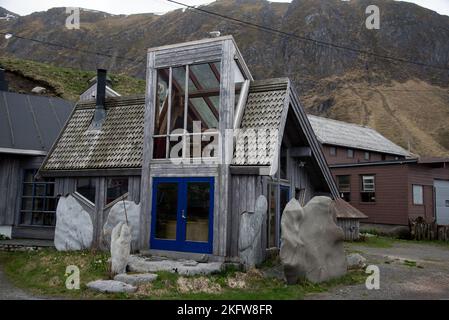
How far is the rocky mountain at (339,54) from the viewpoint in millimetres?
79000

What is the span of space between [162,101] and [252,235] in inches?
192

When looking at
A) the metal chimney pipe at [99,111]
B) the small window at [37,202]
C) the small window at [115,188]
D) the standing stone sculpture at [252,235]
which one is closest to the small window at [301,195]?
the standing stone sculpture at [252,235]

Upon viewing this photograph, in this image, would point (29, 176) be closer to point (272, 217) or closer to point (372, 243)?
point (272, 217)

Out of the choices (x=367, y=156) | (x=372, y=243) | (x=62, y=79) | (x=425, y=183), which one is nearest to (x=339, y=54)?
(x=367, y=156)

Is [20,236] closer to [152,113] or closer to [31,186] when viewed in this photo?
[31,186]

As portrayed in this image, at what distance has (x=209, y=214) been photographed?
1107 centimetres

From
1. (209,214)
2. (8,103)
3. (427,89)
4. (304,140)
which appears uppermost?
(427,89)

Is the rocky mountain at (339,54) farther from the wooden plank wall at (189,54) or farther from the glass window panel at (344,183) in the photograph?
the wooden plank wall at (189,54)

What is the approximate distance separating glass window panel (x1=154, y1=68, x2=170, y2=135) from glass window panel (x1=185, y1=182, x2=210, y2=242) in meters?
2.20

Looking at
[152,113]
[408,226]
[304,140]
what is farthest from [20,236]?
[408,226]

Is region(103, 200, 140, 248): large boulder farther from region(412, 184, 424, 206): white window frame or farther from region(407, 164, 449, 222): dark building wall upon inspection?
region(412, 184, 424, 206): white window frame

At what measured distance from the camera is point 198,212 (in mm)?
11250

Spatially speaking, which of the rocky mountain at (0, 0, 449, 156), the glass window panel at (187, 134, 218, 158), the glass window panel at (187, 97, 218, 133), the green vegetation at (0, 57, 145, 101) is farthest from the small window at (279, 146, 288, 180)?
the rocky mountain at (0, 0, 449, 156)

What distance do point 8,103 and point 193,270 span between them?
43.1 feet
